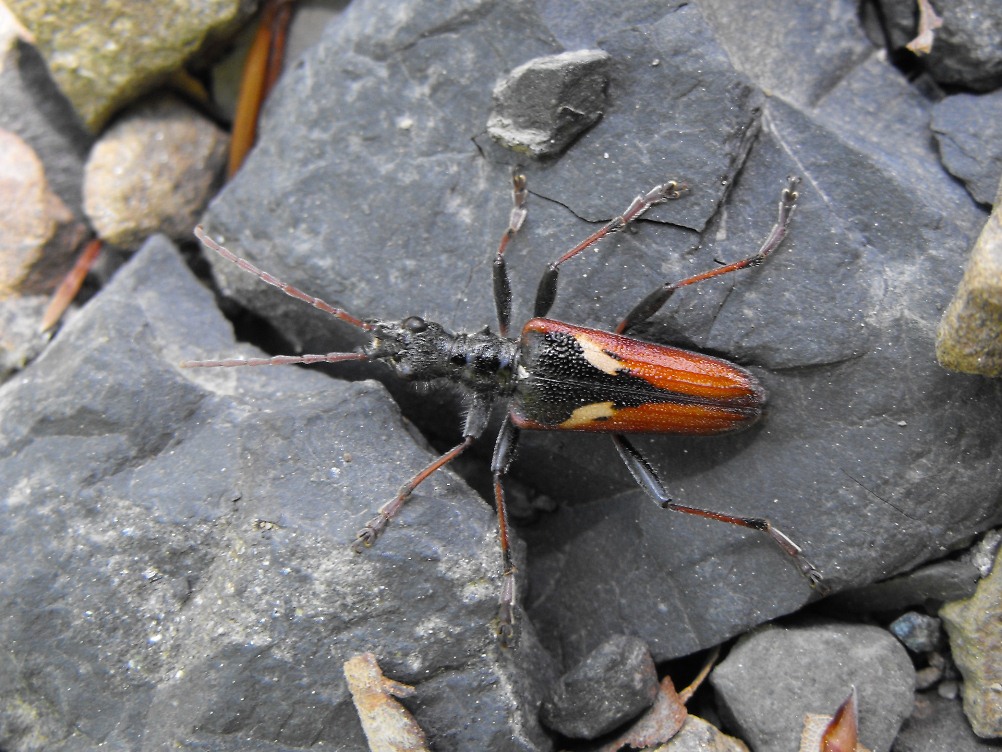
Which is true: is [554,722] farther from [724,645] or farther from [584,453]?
[584,453]

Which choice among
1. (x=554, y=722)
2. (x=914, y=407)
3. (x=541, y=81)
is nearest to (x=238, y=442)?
(x=554, y=722)

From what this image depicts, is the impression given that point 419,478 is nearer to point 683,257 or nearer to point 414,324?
point 414,324

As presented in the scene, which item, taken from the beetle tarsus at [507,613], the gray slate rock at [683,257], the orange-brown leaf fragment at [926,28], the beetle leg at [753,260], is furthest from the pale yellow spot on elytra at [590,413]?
the orange-brown leaf fragment at [926,28]

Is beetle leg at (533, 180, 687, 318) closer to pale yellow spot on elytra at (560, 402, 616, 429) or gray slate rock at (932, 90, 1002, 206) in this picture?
pale yellow spot on elytra at (560, 402, 616, 429)

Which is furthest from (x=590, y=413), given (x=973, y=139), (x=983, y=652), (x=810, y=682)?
(x=973, y=139)

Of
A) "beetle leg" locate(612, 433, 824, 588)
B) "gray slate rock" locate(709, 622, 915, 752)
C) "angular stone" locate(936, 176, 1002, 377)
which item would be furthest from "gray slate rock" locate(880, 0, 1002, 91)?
"gray slate rock" locate(709, 622, 915, 752)

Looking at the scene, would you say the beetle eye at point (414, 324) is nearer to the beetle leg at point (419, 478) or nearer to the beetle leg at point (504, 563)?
the beetle leg at point (419, 478)
